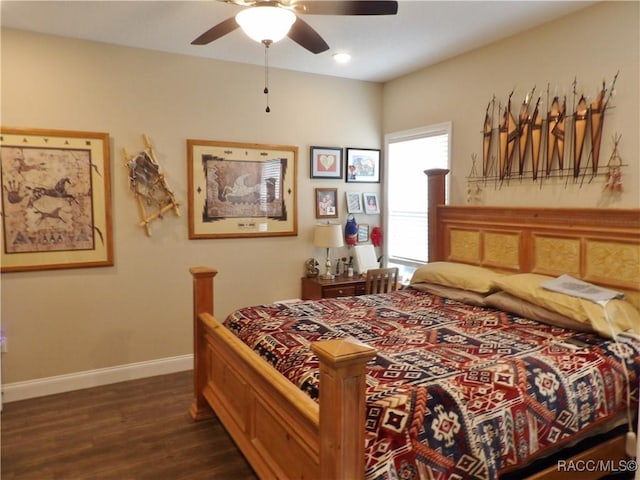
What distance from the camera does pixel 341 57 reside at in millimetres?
3932

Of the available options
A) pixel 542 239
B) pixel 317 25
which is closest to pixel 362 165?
pixel 317 25

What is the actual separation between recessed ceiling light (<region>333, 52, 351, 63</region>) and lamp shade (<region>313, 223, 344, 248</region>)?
151cm

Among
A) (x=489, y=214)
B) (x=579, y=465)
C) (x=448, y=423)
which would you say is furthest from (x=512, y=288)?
(x=448, y=423)

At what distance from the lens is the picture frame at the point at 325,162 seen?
14.9ft

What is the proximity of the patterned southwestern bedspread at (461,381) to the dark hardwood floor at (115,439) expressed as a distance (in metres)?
0.75

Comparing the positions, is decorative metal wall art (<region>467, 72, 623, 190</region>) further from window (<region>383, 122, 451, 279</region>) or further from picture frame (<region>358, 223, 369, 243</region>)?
picture frame (<region>358, 223, 369, 243</region>)

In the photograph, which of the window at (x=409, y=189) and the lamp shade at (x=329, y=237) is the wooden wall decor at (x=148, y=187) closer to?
the lamp shade at (x=329, y=237)

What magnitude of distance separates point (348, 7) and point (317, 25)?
1.05 m

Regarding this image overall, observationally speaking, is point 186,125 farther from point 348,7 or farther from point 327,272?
point 348,7

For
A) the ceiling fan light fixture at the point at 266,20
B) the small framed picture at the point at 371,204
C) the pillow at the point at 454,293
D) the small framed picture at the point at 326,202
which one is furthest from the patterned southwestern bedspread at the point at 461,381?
the small framed picture at the point at 371,204

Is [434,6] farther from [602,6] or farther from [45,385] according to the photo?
[45,385]

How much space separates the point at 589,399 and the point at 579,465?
1.09 feet

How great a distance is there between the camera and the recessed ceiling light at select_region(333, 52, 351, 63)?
3864 mm

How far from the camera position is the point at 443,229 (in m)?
4.07
